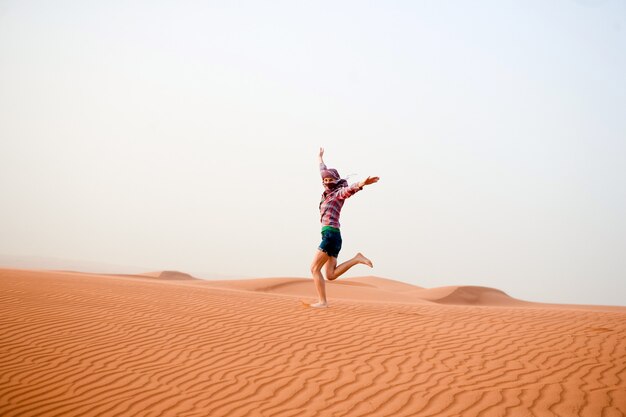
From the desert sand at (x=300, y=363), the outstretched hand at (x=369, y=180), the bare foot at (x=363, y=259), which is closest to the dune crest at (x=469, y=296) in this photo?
the desert sand at (x=300, y=363)

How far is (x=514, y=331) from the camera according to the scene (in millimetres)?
7633

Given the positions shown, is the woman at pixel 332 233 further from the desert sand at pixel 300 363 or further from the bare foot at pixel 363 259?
the desert sand at pixel 300 363

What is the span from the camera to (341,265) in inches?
328

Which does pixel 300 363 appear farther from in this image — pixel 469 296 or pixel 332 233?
pixel 469 296

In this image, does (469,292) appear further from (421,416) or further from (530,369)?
(421,416)

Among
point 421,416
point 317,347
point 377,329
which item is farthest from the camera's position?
point 377,329

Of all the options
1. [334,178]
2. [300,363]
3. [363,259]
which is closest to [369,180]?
[334,178]

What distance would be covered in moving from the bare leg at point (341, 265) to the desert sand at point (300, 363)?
0.75 metres

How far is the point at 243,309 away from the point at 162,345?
3081 mm

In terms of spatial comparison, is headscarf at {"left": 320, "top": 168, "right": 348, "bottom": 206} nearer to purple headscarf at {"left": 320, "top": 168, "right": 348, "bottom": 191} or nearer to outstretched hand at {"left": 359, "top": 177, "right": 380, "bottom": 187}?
purple headscarf at {"left": 320, "top": 168, "right": 348, "bottom": 191}

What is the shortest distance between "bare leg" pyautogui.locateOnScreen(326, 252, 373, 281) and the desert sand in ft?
2.48

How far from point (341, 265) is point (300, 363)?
276cm

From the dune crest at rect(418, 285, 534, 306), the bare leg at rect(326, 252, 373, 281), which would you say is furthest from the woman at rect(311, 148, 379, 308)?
the dune crest at rect(418, 285, 534, 306)

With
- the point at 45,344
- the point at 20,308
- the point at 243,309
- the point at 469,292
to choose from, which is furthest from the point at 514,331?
the point at 469,292
